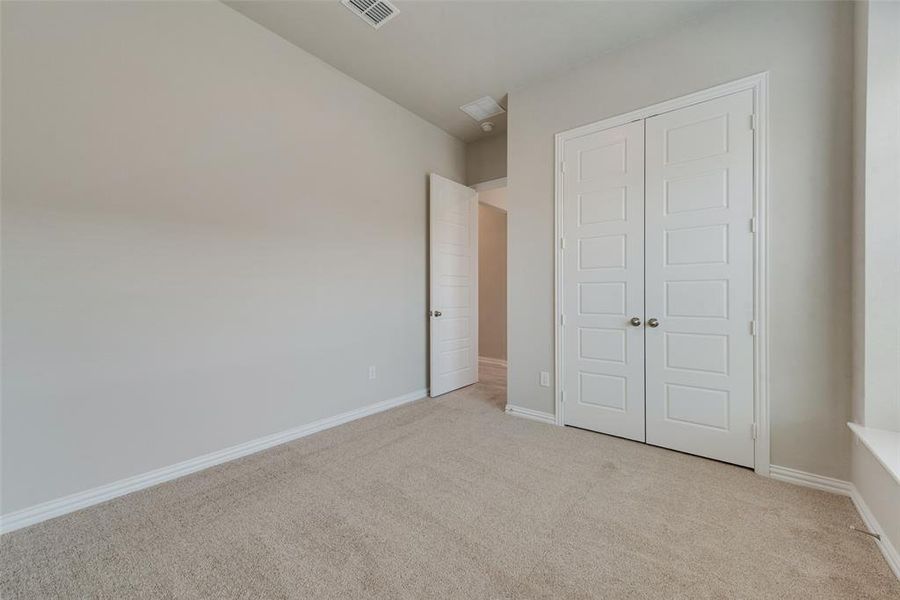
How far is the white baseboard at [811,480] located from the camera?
6.37 feet

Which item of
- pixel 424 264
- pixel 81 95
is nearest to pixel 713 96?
pixel 424 264

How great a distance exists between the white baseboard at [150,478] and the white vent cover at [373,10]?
298 centimetres

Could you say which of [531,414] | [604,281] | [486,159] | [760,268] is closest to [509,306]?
[604,281]

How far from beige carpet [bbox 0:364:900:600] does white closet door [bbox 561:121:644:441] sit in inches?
20.4

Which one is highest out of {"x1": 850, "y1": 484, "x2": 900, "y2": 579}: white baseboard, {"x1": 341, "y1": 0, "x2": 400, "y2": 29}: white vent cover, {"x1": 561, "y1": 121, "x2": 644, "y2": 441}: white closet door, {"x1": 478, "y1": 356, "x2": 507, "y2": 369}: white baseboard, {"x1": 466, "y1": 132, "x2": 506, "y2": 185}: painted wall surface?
{"x1": 341, "y1": 0, "x2": 400, "y2": 29}: white vent cover

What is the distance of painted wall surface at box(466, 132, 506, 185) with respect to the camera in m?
4.16

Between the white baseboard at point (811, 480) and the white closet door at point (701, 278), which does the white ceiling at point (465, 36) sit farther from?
the white baseboard at point (811, 480)

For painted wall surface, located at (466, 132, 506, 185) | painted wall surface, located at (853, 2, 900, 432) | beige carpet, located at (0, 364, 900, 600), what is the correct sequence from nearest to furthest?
beige carpet, located at (0, 364, 900, 600), painted wall surface, located at (853, 2, 900, 432), painted wall surface, located at (466, 132, 506, 185)

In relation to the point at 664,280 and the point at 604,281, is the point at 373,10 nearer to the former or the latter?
the point at 604,281

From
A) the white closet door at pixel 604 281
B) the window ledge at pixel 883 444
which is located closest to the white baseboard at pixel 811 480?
A: the window ledge at pixel 883 444

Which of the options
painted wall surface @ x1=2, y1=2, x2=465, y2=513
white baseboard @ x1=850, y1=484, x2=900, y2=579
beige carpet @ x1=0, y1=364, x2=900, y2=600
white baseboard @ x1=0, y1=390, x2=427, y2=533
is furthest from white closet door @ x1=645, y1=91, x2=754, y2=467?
white baseboard @ x1=0, y1=390, x2=427, y2=533

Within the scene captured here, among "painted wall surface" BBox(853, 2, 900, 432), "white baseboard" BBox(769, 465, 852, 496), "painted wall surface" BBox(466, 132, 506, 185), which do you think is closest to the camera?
"painted wall surface" BBox(853, 2, 900, 432)

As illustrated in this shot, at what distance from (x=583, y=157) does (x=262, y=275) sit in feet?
8.64

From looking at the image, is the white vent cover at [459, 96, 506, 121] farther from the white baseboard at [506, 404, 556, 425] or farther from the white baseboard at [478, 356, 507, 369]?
the white baseboard at [478, 356, 507, 369]
